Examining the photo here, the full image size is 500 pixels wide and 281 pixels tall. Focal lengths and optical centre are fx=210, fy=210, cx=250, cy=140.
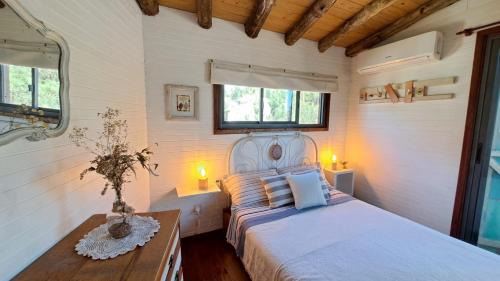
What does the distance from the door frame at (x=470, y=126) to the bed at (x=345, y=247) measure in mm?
796

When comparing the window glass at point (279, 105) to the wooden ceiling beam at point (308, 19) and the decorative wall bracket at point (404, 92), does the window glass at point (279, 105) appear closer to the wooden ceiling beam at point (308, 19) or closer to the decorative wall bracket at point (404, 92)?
the wooden ceiling beam at point (308, 19)

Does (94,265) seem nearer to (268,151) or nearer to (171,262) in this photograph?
(171,262)

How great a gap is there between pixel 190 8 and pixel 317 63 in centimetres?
180

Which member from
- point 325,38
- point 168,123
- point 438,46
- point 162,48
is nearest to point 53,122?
point 168,123

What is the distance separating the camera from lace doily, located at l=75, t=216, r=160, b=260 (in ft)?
3.12

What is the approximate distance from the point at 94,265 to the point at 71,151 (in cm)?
61

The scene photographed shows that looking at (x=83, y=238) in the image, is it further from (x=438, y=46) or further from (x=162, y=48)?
(x=438, y=46)

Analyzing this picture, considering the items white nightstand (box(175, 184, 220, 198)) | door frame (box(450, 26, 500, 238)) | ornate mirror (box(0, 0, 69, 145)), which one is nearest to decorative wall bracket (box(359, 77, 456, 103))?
door frame (box(450, 26, 500, 238))

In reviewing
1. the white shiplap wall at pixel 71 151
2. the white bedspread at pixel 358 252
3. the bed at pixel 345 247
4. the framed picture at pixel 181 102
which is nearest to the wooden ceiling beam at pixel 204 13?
the white shiplap wall at pixel 71 151

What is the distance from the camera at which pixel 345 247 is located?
59.9 inches

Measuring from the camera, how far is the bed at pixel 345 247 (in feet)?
4.23

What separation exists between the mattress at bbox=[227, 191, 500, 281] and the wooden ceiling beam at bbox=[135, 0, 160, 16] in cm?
214

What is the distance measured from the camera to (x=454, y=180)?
222 cm

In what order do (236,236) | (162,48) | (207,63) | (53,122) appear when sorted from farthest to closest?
(207,63) < (162,48) < (236,236) < (53,122)
